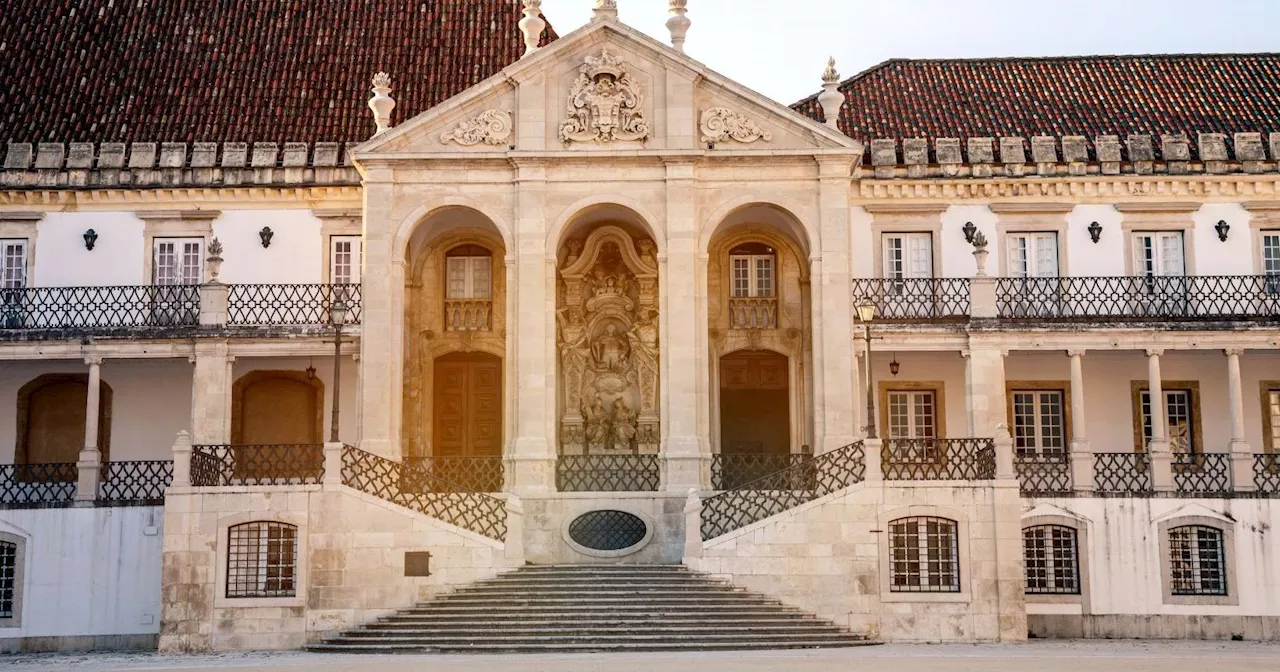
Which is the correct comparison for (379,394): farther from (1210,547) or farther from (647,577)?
(1210,547)

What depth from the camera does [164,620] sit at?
2352 cm

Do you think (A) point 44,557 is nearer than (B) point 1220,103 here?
Yes

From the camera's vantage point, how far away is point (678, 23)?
27.6 meters

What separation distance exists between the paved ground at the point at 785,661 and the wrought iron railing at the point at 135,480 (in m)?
4.96

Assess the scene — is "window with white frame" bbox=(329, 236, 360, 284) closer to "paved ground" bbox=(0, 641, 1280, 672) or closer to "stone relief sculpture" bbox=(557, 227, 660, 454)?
"stone relief sculpture" bbox=(557, 227, 660, 454)

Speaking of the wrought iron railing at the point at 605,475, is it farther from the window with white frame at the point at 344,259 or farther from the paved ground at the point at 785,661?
the window with white frame at the point at 344,259

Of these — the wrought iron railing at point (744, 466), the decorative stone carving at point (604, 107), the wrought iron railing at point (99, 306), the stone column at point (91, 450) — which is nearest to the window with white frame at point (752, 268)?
the wrought iron railing at point (744, 466)

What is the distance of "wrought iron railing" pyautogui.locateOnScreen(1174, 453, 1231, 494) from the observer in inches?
1102

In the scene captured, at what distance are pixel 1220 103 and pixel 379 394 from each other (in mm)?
19371

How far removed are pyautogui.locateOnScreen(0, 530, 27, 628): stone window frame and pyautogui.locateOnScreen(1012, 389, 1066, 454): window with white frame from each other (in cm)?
1919

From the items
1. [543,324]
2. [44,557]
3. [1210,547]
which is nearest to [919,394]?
[1210,547]

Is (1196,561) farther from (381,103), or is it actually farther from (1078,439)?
(381,103)

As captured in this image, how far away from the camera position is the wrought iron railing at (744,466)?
87.6ft

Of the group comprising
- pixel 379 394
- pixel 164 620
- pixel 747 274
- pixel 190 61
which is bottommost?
pixel 164 620
